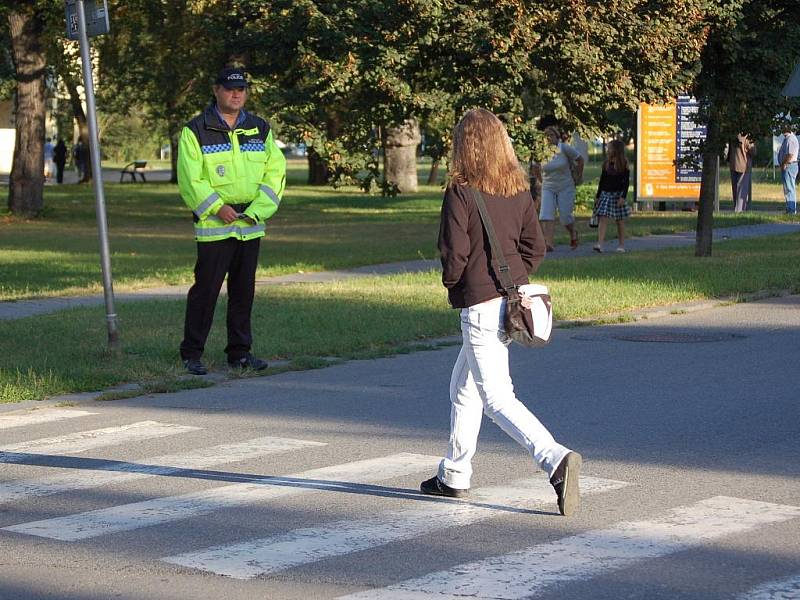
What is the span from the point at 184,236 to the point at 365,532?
2317 cm

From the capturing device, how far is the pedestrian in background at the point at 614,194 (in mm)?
22141

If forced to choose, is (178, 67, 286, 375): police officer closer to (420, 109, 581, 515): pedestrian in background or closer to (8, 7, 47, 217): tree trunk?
(420, 109, 581, 515): pedestrian in background

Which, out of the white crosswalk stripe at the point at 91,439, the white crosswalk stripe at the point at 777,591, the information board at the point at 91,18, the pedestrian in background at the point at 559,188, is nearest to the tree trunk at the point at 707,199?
the pedestrian in background at the point at 559,188

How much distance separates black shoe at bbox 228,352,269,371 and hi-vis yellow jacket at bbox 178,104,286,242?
95 cm

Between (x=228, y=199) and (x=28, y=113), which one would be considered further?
(x=28, y=113)

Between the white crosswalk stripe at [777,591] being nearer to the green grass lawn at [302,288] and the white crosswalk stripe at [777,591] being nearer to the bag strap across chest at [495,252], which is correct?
the bag strap across chest at [495,252]

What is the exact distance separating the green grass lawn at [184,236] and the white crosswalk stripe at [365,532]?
34.8ft

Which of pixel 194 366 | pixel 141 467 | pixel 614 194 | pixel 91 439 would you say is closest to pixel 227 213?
pixel 194 366

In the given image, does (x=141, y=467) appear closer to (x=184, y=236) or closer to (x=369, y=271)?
(x=369, y=271)

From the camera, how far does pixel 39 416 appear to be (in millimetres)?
9750

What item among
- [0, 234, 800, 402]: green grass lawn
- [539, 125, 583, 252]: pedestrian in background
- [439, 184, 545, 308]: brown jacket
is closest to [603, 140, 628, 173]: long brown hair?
[539, 125, 583, 252]: pedestrian in background

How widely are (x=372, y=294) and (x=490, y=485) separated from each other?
873 centimetres

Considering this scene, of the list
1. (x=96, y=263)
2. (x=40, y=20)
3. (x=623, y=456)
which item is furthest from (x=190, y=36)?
(x=623, y=456)

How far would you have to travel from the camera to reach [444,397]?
10.2 m
